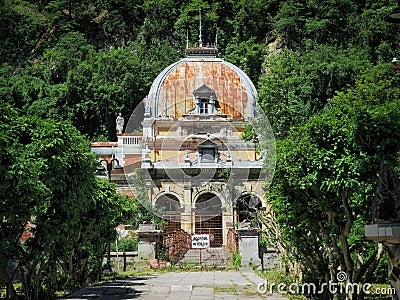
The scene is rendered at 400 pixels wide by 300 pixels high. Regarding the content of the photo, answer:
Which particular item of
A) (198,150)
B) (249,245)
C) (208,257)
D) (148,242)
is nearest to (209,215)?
(198,150)

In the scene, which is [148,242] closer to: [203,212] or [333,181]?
[203,212]

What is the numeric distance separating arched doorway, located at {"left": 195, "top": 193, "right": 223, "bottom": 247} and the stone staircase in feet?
17.2

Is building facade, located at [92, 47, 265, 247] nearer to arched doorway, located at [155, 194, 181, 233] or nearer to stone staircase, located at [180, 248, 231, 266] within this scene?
arched doorway, located at [155, 194, 181, 233]

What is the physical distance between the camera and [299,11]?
2520 inches

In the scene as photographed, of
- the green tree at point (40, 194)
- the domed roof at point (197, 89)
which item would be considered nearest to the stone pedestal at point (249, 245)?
the green tree at point (40, 194)

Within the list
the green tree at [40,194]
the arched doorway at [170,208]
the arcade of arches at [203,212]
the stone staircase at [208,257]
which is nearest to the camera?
the green tree at [40,194]

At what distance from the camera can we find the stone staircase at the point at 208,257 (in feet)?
99.9

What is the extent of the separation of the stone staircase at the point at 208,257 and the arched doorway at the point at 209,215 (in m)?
5.24

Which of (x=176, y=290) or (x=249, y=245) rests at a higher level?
(x=249, y=245)

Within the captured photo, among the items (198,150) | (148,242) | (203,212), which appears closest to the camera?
(148,242)

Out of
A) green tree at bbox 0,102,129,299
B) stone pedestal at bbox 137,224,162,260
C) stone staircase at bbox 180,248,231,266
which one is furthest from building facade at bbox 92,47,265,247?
green tree at bbox 0,102,129,299

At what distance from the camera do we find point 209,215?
131 ft

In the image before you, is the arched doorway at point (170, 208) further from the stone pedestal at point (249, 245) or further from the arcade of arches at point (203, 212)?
the stone pedestal at point (249, 245)

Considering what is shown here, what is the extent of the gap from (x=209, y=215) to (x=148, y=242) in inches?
446
